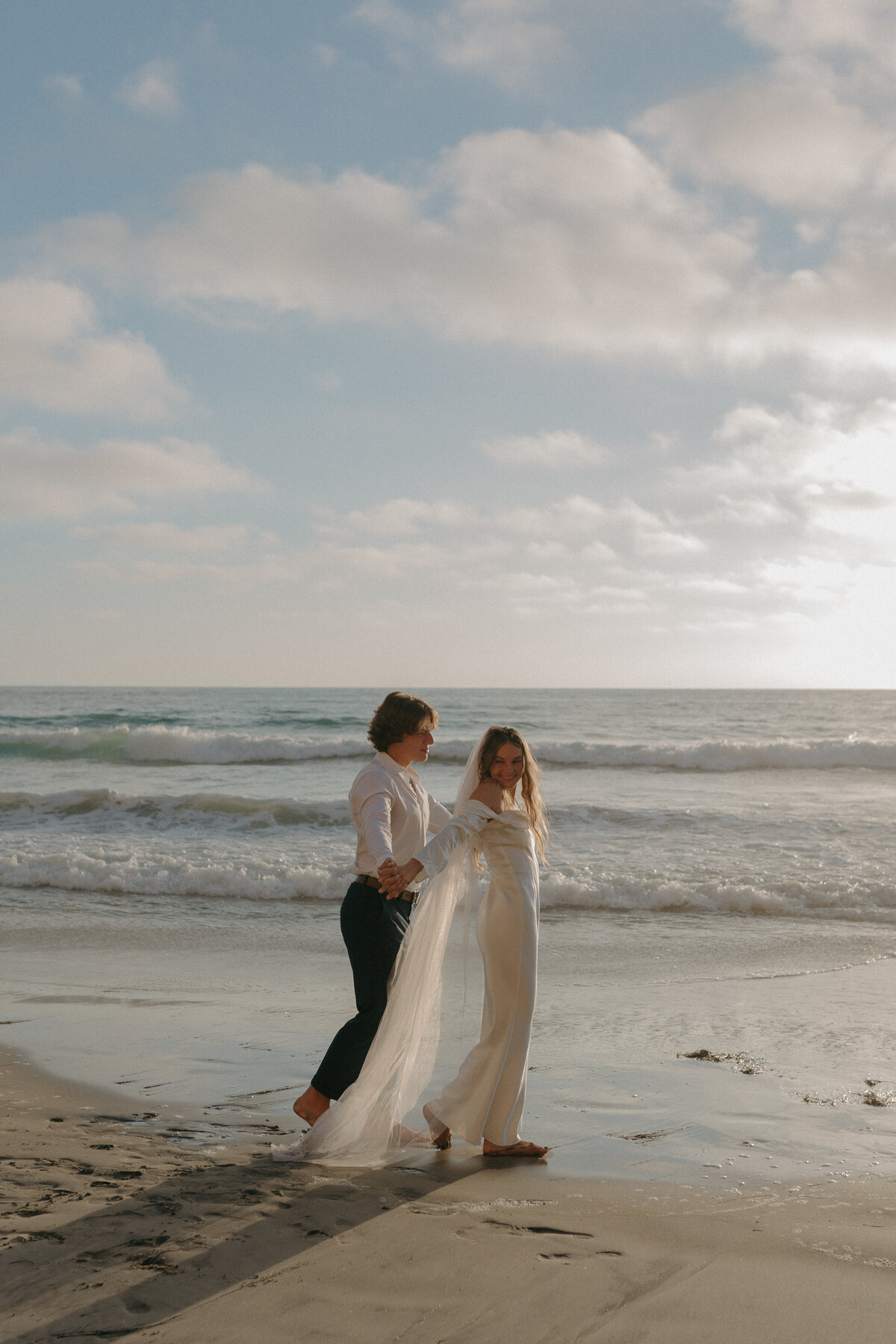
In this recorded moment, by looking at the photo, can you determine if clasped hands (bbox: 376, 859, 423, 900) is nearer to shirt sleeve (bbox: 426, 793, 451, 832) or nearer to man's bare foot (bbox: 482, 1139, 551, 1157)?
shirt sleeve (bbox: 426, 793, 451, 832)

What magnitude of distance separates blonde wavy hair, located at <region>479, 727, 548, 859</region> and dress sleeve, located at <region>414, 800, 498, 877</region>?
166 millimetres

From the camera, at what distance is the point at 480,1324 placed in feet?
8.57

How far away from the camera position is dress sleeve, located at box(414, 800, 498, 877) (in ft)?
12.8

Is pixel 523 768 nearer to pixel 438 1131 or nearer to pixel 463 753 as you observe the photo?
pixel 438 1131

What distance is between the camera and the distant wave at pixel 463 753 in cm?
2519

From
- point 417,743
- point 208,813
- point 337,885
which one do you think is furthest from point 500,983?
point 208,813

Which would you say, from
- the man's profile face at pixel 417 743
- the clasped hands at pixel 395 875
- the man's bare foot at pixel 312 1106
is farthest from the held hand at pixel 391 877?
the man's bare foot at pixel 312 1106

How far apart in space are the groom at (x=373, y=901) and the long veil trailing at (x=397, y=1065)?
0.27 ft

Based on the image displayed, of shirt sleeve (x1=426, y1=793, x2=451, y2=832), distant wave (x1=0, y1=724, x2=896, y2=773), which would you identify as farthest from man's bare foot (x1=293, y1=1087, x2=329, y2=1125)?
distant wave (x1=0, y1=724, x2=896, y2=773)

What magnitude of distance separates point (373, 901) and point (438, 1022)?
0.59 meters

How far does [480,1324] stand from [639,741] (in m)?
29.1

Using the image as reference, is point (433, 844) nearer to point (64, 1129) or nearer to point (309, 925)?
point (64, 1129)

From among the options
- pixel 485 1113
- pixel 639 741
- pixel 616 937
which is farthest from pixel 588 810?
pixel 639 741

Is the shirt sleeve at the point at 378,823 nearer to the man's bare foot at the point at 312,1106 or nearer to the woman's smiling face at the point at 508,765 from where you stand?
the woman's smiling face at the point at 508,765
